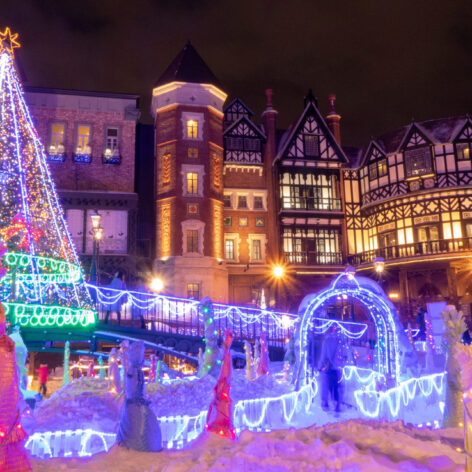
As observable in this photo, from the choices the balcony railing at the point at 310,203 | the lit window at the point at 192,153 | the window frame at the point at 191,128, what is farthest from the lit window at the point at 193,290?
the window frame at the point at 191,128

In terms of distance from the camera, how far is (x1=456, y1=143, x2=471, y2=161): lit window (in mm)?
32375

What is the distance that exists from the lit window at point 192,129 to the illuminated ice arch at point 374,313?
20.8m

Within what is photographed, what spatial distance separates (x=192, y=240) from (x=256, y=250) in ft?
20.3

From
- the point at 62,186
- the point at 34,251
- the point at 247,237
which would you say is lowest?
the point at 34,251

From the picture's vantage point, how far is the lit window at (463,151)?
3238 centimetres

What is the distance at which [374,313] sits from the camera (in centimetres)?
1383

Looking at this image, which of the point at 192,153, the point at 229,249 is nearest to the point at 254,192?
the point at 229,249

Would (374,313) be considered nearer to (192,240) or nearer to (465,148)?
(192,240)

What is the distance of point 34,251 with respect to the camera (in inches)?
474

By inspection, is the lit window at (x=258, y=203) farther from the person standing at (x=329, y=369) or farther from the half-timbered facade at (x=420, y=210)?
the person standing at (x=329, y=369)

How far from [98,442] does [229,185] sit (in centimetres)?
2695

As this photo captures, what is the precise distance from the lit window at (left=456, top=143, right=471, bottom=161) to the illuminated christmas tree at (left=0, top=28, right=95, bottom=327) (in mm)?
29722

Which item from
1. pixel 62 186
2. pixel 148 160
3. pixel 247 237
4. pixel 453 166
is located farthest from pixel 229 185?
pixel 453 166

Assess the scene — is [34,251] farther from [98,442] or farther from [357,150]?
[357,150]
